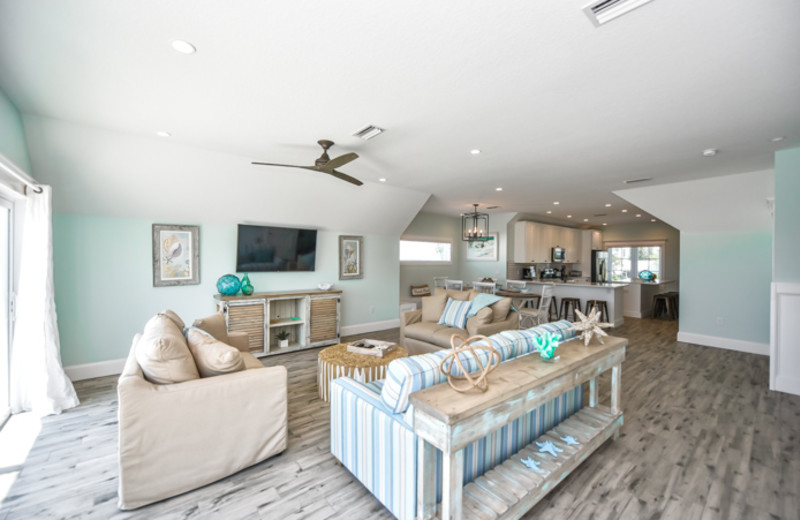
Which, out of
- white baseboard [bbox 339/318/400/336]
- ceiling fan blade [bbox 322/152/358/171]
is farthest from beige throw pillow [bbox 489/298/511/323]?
white baseboard [bbox 339/318/400/336]

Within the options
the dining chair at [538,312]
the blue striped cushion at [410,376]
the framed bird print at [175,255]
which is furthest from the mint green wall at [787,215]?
the framed bird print at [175,255]

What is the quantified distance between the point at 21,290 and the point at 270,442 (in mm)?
2794

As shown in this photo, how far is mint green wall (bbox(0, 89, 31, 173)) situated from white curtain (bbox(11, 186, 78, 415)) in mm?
351

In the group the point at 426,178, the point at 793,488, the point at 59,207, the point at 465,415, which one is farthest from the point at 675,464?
the point at 59,207

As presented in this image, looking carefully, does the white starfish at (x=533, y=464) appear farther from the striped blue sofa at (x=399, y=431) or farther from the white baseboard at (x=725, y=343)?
the white baseboard at (x=725, y=343)

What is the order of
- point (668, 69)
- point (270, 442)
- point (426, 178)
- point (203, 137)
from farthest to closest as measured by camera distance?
point (426, 178) → point (203, 137) → point (270, 442) → point (668, 69)

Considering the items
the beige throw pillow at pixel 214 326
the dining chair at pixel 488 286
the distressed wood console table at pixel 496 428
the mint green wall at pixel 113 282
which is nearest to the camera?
the distressed wood console table at pixel 496 428

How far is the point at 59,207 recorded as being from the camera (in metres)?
3.73

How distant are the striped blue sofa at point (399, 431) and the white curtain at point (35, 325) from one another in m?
2.89

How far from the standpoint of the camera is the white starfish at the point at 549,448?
206cm

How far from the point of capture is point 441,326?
14.9 feet

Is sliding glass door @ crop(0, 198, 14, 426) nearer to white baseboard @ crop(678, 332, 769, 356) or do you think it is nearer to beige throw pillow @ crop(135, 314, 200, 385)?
beige throw pillow @ crop(135, 314, 200, 385)

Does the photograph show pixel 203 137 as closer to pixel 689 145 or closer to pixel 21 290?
pixel 21 290

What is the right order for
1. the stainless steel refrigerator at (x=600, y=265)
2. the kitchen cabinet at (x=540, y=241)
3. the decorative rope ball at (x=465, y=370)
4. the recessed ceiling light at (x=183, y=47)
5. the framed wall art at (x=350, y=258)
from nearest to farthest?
1. the decorative rope ball at (x=465, y=370)
2. the recessed ceiling light at (x=183, y=47)
3. the framed wall art at (x=350, y=258)
4. the kitchen cabinet at (x=540, y=241)
5. the stainless steel refrigerator at (x=600, y=265)
